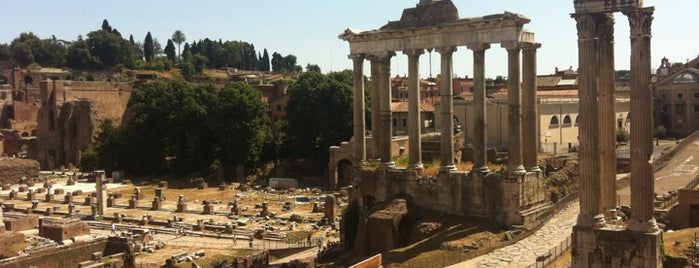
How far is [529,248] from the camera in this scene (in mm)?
19812

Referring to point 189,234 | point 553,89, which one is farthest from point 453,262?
point 553,89

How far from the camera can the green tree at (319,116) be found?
49812 millimetres

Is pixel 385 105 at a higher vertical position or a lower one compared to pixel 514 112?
higher

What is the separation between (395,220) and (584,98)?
912cm

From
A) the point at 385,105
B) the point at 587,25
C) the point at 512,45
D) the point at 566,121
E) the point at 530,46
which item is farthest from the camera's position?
the point at 566,121

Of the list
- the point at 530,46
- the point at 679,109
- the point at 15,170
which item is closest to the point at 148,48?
the point at 15,170

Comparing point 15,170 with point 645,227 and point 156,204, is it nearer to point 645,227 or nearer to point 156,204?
point 156,204

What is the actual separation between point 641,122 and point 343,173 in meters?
32.7

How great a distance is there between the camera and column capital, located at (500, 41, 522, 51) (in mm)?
21875

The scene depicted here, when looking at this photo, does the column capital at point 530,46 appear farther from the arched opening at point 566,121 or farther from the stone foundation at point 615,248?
the arched opening at point 566,121

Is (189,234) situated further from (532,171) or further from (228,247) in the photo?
(532,171)

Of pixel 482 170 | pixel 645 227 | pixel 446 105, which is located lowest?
pixel 645 227

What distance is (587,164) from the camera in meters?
15.6

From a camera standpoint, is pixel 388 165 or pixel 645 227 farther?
pixel 388 165
